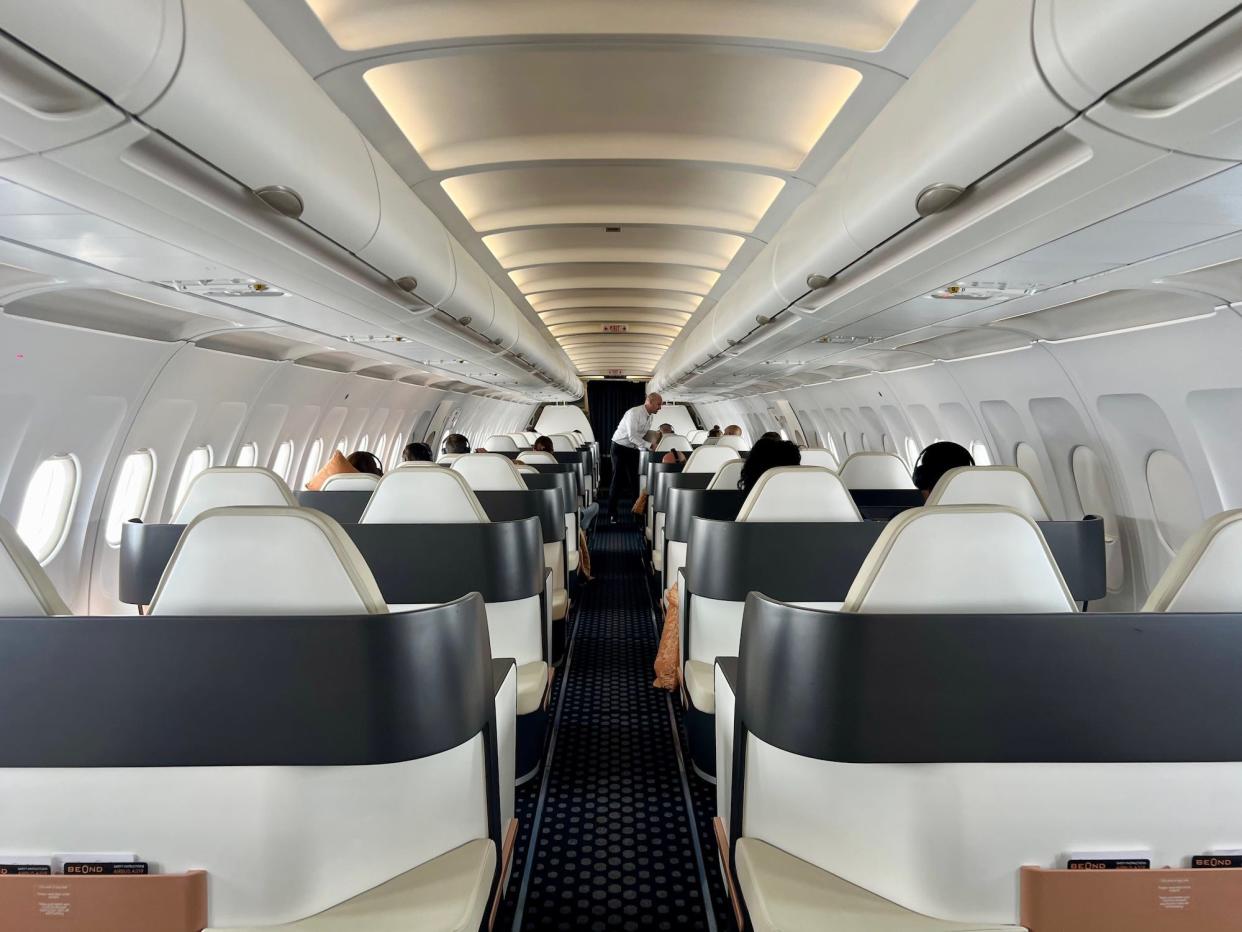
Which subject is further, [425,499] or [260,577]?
[425,499]

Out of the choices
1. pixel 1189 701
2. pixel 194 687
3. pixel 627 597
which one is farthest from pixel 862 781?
pixel 627 597

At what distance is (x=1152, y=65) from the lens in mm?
1481

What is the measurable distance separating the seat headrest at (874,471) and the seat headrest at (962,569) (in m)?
3.69

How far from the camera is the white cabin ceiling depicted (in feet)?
8.70

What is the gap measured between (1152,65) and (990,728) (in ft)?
4.95

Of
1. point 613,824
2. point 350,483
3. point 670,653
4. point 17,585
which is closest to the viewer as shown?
point 17,585

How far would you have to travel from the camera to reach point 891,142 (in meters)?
2.64

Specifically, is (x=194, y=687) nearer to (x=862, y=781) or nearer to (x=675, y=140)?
(x=862, y=781)

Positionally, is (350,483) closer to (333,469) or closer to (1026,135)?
(333,469)

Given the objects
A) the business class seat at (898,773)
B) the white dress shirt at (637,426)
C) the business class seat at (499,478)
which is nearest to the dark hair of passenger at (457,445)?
the business class seat at (499,478)

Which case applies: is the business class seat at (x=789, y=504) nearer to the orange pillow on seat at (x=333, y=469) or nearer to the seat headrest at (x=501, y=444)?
the orange pillow on seat at (x=333, y=469)

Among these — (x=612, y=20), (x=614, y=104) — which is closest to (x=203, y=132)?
(x=612, y=20)

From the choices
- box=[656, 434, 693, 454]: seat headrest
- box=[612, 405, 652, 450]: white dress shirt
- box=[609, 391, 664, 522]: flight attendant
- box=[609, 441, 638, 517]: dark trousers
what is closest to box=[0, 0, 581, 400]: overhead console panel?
box=[609, 391, 664, 522]: flight attendant

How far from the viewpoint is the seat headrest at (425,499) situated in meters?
3.76
